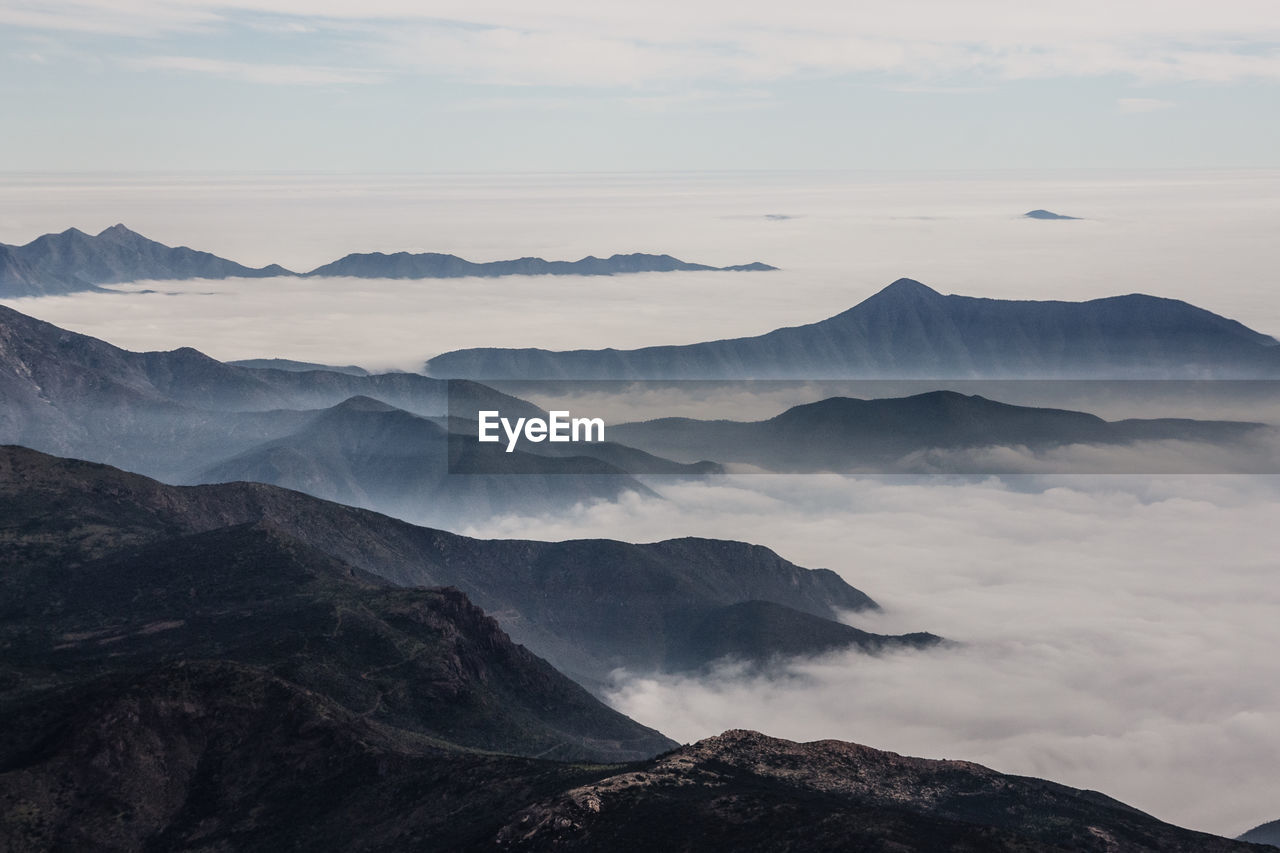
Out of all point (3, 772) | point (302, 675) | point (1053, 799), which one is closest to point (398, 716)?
point (302, 675)

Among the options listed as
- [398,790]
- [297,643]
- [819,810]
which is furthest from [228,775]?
[819,810]

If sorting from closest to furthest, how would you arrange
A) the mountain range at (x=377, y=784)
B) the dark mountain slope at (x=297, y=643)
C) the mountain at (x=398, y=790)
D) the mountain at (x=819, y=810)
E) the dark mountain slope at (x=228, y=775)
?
1. the mountain at (x=819, y=810)
2. the mountain range at (x=377, y=784)
3. the mountain at (x=398, y=790)
4. the dark mountain slope at (x=228, y=775)
5. the dark mountain slope at (x=297, y=643)

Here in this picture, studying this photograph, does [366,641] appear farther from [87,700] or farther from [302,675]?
[87,700]

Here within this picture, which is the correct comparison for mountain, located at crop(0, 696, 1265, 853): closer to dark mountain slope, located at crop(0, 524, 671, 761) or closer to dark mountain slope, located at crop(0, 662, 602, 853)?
dark mountain slope, located at crop(0, 662, 602, 853)

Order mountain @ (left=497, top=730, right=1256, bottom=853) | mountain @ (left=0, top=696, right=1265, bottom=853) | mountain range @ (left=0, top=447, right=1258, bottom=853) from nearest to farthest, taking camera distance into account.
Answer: mountain @ (left=497, top=730, right=1256, bottom=853) < mountain range @ (left=0, top=447, right=1258, bottom=853) < mountain @ (left=0, top=696, right=1265, bottom=853)

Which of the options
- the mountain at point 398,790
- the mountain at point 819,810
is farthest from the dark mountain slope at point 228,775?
the mountain at point 819,810

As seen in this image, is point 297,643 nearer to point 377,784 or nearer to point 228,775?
point 228,775

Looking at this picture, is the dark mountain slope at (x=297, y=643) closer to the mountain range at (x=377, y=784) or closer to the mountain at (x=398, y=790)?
the mountain range at (x=377, y=784)

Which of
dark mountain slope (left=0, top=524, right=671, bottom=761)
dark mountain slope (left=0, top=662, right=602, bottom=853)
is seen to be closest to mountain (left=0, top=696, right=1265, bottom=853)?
dark mountain slope (left=0, top=662, right=602, bottom=853)
